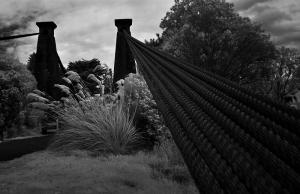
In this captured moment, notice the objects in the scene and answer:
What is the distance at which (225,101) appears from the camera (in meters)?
0.98

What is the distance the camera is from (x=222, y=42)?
16438mm

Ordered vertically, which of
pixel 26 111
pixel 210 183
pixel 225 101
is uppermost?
pixel 225 101

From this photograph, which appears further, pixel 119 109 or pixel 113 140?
pixel 119 109

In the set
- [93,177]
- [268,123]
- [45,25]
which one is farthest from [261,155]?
[45,25]

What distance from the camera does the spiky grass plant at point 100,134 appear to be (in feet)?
15.6

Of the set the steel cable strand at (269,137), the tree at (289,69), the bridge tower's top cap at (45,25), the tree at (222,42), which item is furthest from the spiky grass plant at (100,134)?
the tree at (289,69)

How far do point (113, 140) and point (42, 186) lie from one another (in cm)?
229

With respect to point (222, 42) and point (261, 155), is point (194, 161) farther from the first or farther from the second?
point (222, 42)

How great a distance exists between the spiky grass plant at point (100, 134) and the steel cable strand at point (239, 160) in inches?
152

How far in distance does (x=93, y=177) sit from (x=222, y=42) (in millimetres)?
14427

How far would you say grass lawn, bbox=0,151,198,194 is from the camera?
2.53 meters

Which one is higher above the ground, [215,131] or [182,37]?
[182,37]

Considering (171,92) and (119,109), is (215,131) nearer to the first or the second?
(171,92)

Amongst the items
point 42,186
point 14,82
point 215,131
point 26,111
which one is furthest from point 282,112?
point 26,111
